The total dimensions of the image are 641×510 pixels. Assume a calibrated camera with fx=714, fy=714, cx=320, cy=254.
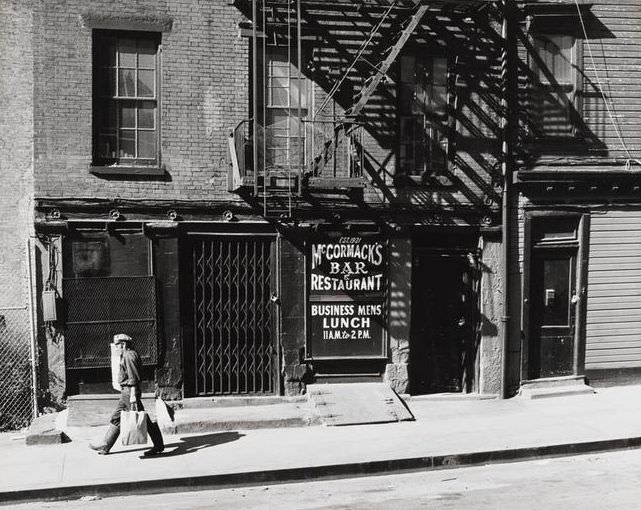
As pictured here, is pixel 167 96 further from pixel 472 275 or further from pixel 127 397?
pixel 472 275

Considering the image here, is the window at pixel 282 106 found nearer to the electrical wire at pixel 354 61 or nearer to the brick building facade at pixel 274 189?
the brick building facade at pixel 274 189

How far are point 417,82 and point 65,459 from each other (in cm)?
818

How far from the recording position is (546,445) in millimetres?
9766

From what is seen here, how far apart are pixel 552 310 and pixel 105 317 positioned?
7692mm

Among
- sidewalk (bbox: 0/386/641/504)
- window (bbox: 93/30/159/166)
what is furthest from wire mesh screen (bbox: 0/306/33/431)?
window (bbox: 93/30/159/166)

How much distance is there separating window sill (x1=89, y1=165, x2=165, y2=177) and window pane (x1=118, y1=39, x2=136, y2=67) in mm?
1674

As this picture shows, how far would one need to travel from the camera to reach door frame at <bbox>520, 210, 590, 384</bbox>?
12.5m

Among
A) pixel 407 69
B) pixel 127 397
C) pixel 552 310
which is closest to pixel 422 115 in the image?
pixel 407 69

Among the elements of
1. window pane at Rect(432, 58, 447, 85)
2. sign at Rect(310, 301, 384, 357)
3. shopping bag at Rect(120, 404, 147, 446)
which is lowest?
shopping bag at Rect(120, 404, 147, 446)

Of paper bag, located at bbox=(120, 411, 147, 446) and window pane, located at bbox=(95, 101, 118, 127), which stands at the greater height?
window pane, located at bbox=(95, 101, 118, 127)

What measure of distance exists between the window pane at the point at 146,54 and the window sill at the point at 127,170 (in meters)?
A: 1.66

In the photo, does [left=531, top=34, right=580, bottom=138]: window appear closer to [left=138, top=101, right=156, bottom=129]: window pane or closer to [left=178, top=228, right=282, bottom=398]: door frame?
[left=178, top=228, right=282, bottom=398]: door frame

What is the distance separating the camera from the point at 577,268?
1273 cm

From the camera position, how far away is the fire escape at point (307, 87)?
11555mm
